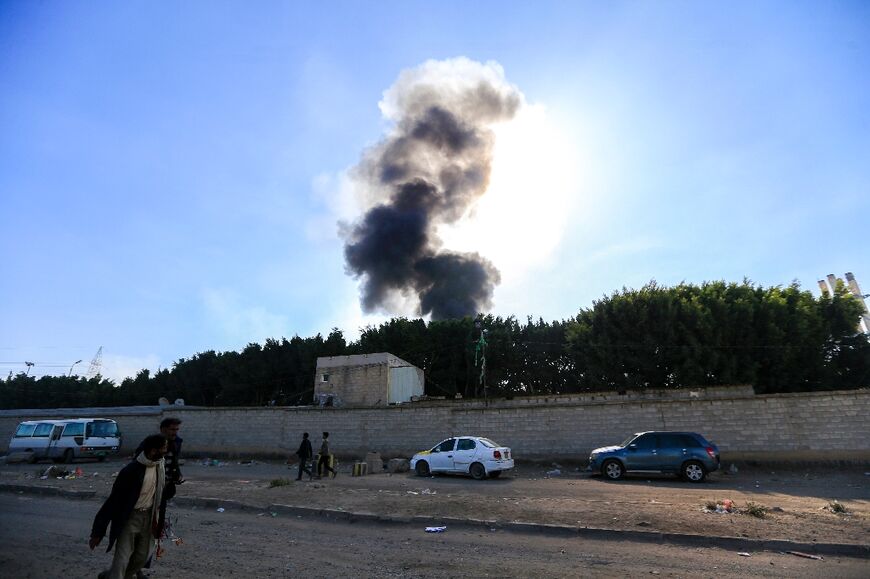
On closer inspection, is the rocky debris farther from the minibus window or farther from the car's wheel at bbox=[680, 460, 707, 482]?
the minibus window

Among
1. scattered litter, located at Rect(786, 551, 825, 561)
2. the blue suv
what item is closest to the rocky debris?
the blue suv

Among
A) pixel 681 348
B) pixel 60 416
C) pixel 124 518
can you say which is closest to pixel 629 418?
pixel 681 348

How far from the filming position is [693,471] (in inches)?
563

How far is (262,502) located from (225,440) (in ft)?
55.1

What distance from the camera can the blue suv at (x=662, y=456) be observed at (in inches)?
562

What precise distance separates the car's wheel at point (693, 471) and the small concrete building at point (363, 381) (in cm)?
1770

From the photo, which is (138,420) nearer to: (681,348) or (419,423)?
(419,423)

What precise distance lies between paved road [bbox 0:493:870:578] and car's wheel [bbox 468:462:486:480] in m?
8.13

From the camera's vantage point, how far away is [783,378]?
29.0 metres

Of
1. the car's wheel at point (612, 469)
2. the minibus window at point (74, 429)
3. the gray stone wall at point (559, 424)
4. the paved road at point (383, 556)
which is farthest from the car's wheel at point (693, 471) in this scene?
the minibus window at point (74, 429)

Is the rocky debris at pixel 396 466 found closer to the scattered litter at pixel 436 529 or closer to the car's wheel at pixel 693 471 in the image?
the car's wheel at pixel 693 471

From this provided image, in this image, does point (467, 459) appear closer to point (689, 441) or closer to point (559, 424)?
point (559, 424)

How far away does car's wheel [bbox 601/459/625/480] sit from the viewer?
599 inches

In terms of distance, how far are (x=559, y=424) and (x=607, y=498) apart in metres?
8.51
